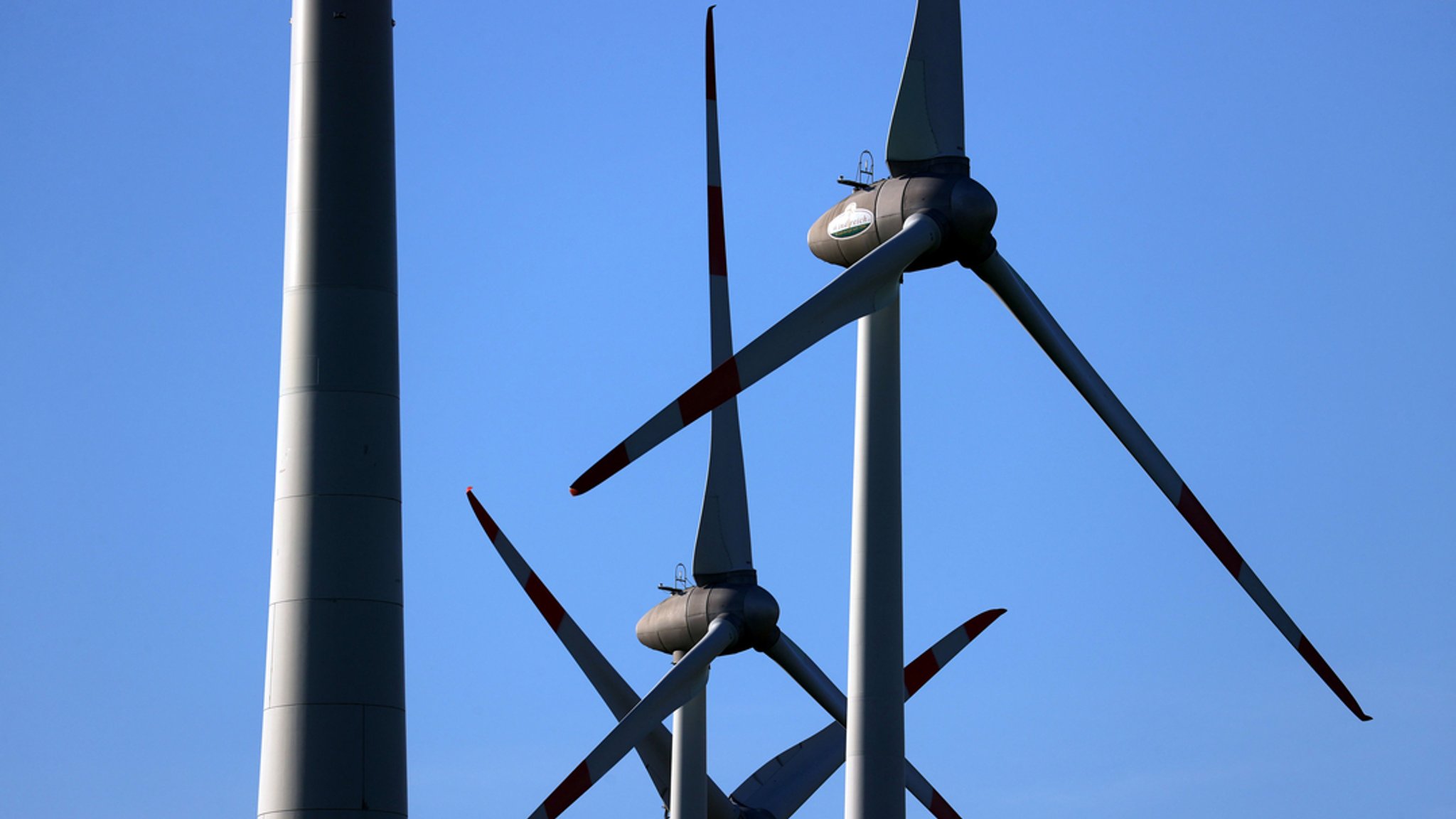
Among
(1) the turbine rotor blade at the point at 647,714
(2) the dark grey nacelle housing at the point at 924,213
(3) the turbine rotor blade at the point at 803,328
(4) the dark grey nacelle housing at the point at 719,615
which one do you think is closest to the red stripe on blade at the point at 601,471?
(3) the turbine rotor blade at the point at 803,328

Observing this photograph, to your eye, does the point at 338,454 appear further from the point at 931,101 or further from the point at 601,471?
the point at 931,101

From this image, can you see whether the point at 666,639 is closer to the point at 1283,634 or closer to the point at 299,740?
the point at 1283,634

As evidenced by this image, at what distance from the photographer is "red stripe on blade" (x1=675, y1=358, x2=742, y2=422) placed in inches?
885

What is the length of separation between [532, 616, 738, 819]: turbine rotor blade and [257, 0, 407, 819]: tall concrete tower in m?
16.2

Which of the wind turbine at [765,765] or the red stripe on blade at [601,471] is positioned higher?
the wind turbine at [765,765]

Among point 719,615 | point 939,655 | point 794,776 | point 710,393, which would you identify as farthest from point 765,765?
point 710,393

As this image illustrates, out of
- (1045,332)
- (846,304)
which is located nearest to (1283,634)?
(1045,332)

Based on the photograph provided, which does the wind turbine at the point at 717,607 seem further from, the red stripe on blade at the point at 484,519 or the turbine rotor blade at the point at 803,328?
the turbine rotor blade at the point at 803,328

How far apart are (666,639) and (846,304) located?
→ 77.5 feet

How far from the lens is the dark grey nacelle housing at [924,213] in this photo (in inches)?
1117

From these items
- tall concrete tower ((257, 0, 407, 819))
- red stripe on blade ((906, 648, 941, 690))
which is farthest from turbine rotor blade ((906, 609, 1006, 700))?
tall concrete tower ((257, 0, 407, 819))

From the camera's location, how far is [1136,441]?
2923 centimetres

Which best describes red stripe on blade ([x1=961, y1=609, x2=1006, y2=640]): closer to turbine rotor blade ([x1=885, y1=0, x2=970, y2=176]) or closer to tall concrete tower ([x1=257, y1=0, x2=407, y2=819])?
turbine rotor blade ([x1=885, y1=0, x2=970, y2=176])

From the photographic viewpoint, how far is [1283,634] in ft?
94.0
